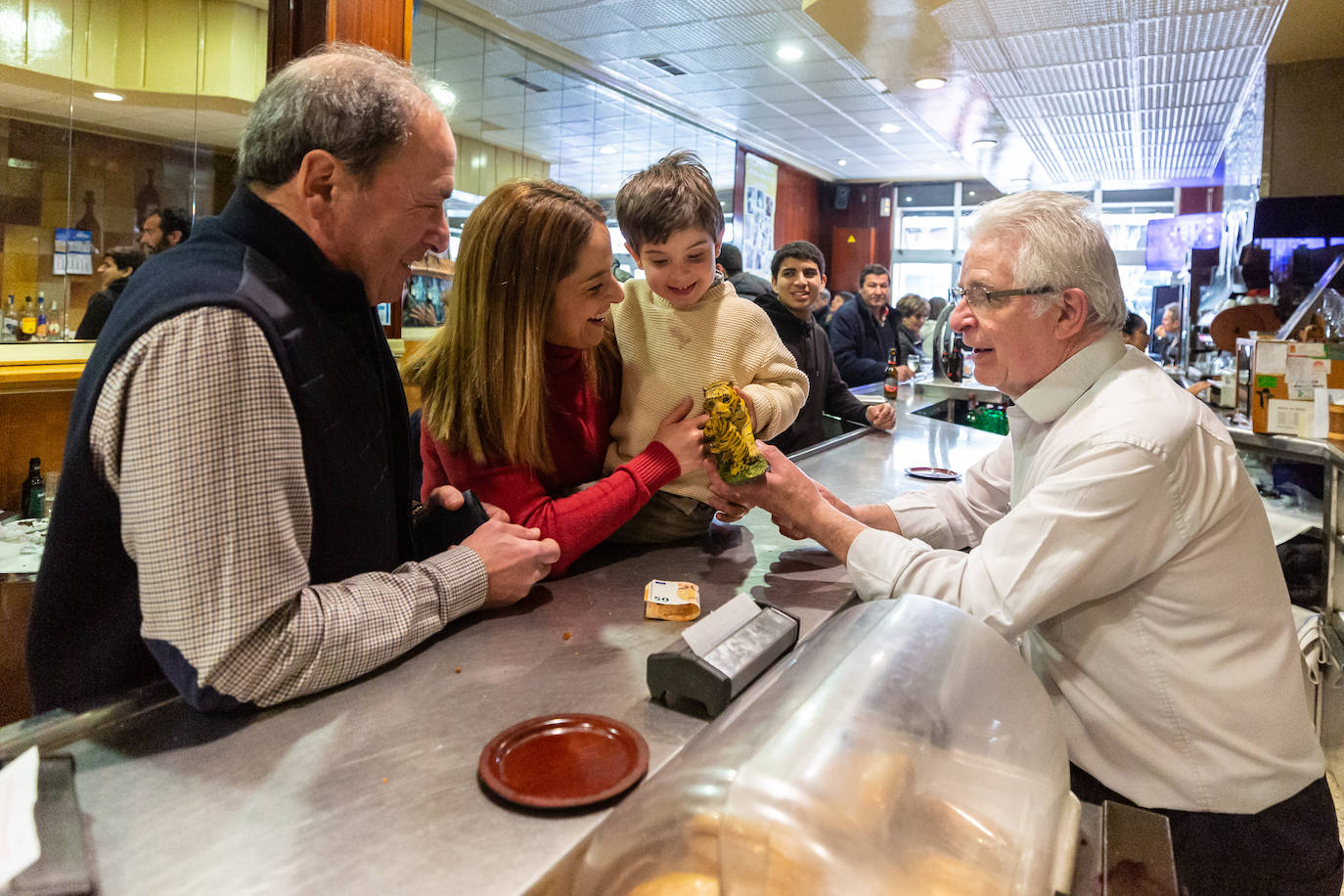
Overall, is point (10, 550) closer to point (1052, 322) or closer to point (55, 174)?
point (55, 174)

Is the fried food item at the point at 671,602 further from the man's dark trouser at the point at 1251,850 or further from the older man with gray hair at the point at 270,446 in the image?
the man's dark trouser at the point at 1251,850

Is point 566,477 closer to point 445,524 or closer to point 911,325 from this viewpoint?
point 445,524

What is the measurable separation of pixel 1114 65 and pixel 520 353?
6.49 m

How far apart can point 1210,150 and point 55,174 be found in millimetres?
11013

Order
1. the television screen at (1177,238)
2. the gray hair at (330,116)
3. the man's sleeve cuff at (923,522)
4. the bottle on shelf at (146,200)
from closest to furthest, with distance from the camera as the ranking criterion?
the gray hair at (330,116)
the man's sleeve cuff at (923,522)
the bottle on shelf at (146,200)
the television screen at (1177,238)

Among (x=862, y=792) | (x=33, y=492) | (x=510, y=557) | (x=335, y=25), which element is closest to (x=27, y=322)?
(x=33, y=492)

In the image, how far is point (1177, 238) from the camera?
416 inches

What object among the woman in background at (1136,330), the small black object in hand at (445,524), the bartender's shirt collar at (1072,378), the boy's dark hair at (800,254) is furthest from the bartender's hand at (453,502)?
the woman in background at (1136,330)

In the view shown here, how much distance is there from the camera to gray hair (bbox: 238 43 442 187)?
116 centimetres

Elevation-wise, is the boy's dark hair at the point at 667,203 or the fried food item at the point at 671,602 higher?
the boy's dark hair at the point at 667,203

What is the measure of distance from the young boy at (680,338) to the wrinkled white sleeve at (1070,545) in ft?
1.73

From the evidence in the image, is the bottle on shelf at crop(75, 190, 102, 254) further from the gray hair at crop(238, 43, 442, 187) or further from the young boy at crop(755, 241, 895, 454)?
the gray hair at crop(238, 43, 442, 187)

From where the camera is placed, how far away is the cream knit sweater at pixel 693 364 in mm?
1780

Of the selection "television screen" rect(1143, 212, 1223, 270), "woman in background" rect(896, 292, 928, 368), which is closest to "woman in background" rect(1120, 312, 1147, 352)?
"woman in background" rect(896, 292, 928, 368)
